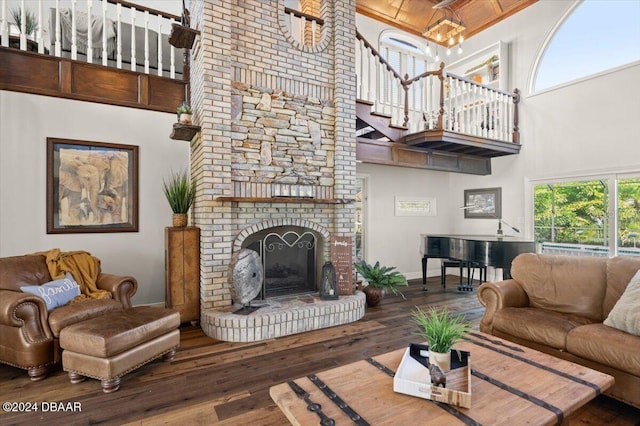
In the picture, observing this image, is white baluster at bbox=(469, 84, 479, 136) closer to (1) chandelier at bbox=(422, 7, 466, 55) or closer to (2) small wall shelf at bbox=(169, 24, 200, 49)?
(1) chandelier at bbox=(422, 7, 466, 55)

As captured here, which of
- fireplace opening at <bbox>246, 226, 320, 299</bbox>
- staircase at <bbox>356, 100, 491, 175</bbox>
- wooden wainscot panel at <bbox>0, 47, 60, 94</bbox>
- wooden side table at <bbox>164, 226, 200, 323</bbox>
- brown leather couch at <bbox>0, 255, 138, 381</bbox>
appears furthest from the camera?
staircase at <bbox>356, 100, 491, 175</bbox>

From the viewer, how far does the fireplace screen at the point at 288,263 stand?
403 cm

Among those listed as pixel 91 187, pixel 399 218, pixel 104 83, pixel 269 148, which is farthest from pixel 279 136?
pixel 399 218

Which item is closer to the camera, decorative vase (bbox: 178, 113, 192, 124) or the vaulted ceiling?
decorative vase (bbox: 178, 113, 192, 124)

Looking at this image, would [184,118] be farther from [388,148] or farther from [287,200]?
[388,148]

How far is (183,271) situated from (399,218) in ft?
13.4

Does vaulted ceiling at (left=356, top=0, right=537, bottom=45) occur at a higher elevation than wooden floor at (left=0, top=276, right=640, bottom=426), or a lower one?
higher

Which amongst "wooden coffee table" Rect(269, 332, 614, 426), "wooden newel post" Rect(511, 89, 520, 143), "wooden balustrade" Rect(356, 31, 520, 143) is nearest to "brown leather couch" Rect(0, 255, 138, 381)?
"wooden coffee table" Rect(269, 332, 614, 426)

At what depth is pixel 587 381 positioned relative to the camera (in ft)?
5.32

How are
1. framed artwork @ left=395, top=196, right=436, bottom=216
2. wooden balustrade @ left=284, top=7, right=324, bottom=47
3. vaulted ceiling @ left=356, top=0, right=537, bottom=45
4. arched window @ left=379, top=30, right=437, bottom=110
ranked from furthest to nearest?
arched window @ left=379, top=30, right=437, bottom=110 < framed artwork @ left=395, top=196, right=436, bottom=216 < vaulted ceiling @ left=356, top=0, right=537, bottom=45 < wooden balustrade @ left=284, top=7, right=324, bottom=47

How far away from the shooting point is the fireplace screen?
403 cm

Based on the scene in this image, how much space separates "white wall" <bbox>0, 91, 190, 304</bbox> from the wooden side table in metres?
0.82

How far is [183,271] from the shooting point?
361cm

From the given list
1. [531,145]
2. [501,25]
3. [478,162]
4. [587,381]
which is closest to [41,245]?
[587,381]
